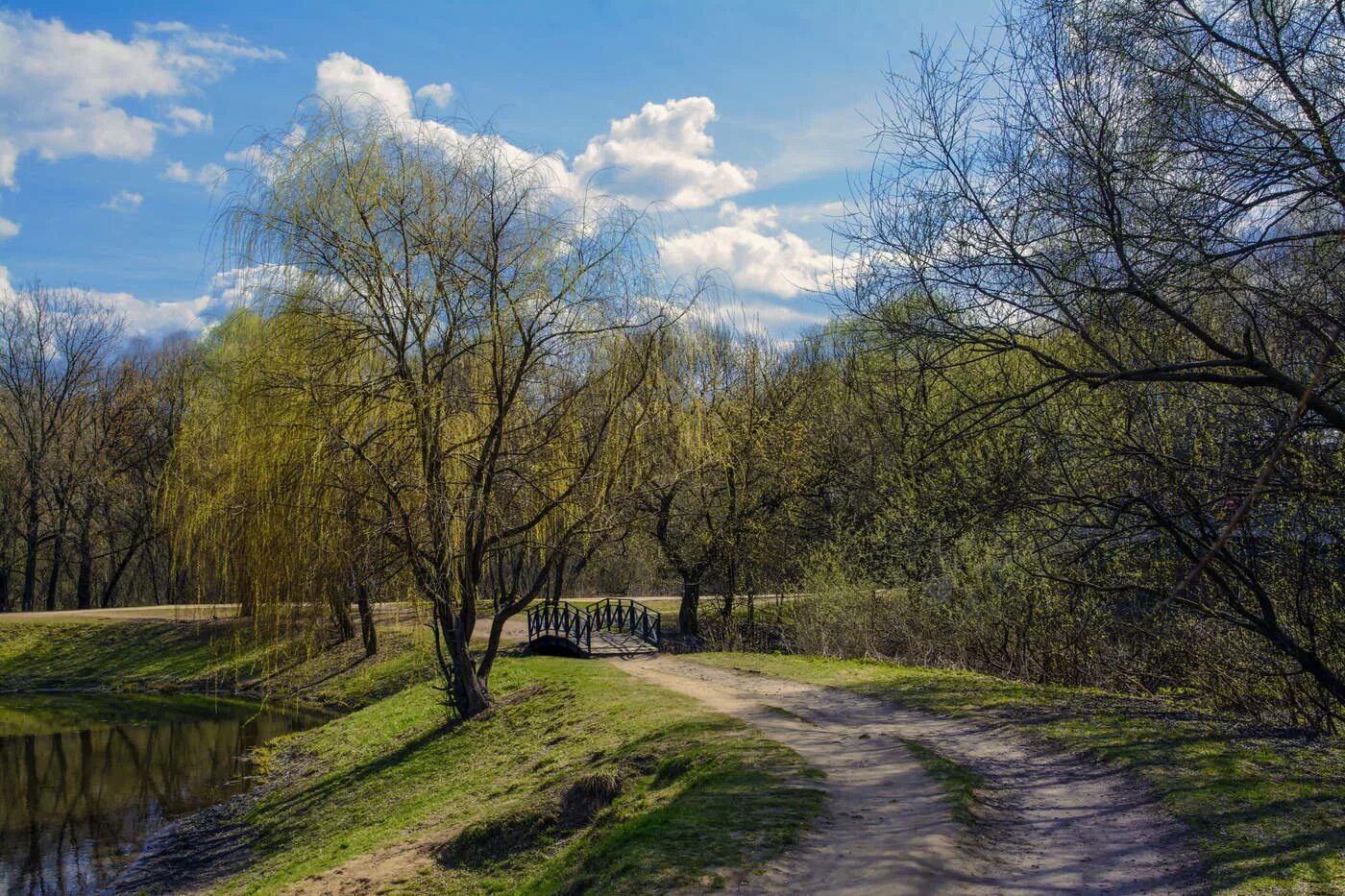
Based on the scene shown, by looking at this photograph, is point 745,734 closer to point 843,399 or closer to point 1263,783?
point 1263,783

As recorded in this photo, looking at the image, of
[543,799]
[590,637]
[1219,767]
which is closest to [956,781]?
[1219,767]

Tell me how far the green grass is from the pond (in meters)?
10.8

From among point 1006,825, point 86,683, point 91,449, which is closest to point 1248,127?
point 1006,825

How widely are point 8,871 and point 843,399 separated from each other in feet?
71.3

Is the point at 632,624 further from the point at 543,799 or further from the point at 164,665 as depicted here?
the point at 164,665

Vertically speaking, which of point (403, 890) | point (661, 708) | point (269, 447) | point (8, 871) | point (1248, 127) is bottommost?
point (8, 871)

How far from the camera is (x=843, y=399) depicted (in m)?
28.1

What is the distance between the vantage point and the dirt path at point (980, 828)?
233 inches

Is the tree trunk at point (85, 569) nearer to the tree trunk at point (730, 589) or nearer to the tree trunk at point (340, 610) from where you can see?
the tree trunk at point (730, 589)

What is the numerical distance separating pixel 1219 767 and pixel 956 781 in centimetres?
202

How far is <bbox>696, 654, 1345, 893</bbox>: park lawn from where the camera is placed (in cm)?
575

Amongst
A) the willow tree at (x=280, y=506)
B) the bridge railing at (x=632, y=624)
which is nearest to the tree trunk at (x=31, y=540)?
the bridge railing at (x=632, y=624)

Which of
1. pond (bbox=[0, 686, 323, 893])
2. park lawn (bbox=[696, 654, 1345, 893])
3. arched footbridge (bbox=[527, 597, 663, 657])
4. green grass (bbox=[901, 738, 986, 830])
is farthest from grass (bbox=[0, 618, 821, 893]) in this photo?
park lawn (bbox=[696, 654, 1345, 893])

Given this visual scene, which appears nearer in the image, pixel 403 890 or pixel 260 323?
pixel 403 890
